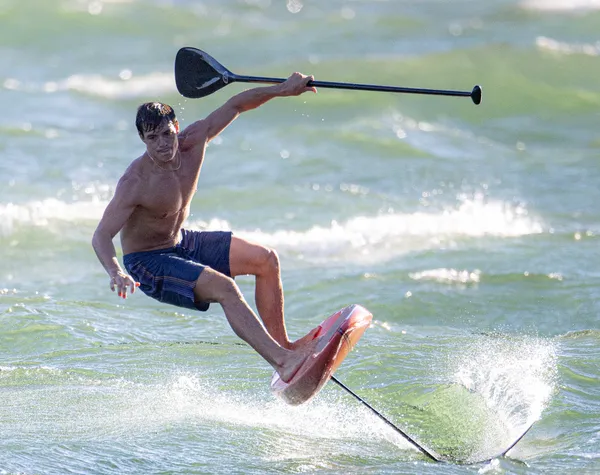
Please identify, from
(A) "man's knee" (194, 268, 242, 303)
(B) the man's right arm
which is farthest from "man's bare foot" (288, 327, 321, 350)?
(B) the man's right arm

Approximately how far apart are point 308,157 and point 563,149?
4209 millimetres

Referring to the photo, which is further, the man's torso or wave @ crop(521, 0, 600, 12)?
wave @ crop(521, 0, 600, 12)

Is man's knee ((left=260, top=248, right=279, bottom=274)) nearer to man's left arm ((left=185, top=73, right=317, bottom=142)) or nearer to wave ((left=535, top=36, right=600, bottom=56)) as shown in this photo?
man's left arm ((left=185, top=73, right=317, bottom=142))

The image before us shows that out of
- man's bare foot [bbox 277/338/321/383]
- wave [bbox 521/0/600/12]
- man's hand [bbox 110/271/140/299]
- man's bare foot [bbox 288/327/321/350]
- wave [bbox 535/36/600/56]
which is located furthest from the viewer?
wave [bbox 521/0/600/12]

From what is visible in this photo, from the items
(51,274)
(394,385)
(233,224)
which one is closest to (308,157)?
(233,224)

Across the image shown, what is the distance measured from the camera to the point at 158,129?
623 cm

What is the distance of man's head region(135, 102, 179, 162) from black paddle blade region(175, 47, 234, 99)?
0.71 metres

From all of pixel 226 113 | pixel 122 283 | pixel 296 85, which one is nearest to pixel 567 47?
pixel 226 113

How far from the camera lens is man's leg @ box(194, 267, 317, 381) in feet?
19.7

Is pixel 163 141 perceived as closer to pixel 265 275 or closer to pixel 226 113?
pixel 226 113

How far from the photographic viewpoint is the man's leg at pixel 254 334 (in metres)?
6.02

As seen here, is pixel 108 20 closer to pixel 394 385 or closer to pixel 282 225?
pixel 282 225

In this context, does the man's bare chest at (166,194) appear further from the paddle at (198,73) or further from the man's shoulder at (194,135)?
the paddle at (198,73)

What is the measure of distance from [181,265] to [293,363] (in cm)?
93
